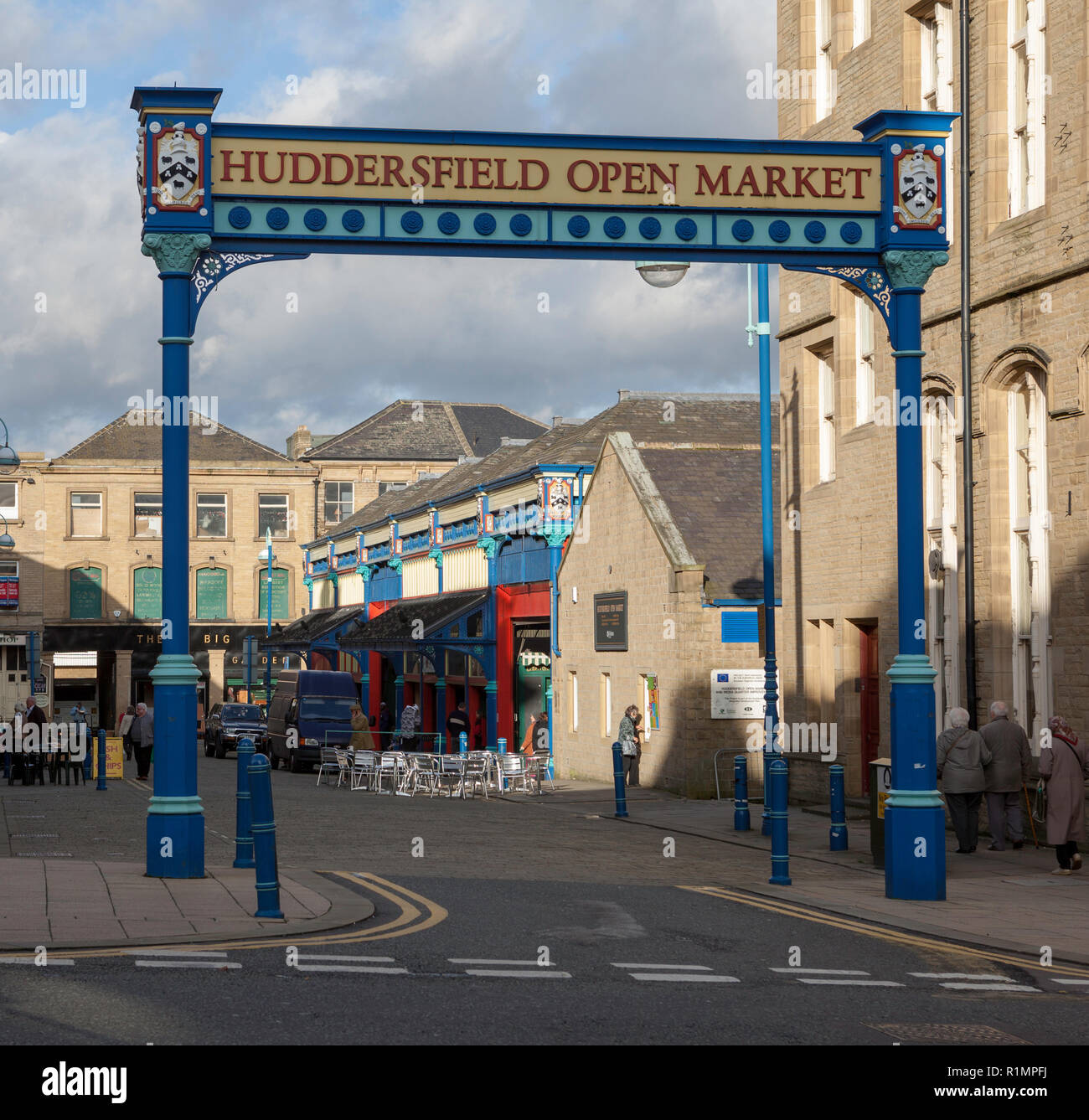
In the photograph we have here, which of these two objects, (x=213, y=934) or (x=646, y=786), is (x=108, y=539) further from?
(x=213, y=934)

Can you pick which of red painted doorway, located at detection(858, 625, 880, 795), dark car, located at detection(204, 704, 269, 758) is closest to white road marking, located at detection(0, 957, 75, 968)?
red painted doorway, located at detection(858, 625, 880, 795)

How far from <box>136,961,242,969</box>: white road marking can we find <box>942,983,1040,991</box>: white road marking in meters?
4.11

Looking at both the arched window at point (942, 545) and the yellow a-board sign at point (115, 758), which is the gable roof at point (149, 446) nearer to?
the yellow a-board sign at point (115, 758)

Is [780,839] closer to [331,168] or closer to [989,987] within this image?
[989,987]

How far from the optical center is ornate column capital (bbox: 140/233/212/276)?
41.9ft

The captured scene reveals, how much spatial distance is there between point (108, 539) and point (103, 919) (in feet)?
185

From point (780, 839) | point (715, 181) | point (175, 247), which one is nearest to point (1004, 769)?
point (780, 839)

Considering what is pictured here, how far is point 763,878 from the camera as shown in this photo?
15.0 m

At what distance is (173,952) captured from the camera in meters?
9.28

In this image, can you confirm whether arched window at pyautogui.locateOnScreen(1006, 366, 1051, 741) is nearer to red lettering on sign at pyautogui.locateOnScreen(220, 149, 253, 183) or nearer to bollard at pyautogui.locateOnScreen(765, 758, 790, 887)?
bollard at pyautogui.locateOnScreen(765, 758, 790, 887)

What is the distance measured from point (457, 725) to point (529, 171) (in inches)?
1001

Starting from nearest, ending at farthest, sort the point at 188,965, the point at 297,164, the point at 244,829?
the point at 188,965
the point at 297,164
the point at 244,829

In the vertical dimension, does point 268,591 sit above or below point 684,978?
above
